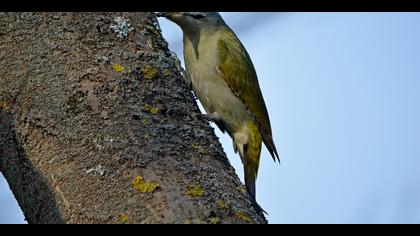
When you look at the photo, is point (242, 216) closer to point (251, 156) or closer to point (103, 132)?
point (103, 132)

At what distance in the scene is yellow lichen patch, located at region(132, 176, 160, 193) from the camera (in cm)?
192

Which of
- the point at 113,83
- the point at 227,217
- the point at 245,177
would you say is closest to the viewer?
the point at 227,217

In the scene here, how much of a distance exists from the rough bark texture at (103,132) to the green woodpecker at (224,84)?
70.6 inches

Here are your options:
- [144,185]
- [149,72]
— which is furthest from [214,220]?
[149,72]

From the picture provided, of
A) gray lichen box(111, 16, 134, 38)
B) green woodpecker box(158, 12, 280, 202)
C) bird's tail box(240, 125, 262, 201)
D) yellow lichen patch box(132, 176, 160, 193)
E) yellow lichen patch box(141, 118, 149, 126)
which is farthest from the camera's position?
green woodpecker box(158, 12, 280, 202)

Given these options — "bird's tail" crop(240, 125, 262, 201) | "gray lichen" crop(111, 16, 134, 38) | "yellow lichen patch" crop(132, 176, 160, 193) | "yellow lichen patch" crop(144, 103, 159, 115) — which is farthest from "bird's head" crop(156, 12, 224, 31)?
"yellow lichen patch" crop(132, 176, 160, 193)

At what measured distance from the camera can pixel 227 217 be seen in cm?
188

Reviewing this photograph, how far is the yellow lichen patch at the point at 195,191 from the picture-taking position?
1913mm

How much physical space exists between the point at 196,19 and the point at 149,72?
2132mm

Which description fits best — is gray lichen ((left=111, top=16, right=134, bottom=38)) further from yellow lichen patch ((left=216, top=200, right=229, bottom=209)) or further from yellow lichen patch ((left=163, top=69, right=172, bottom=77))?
yellow lichen patch ((left=216, top=200, right=229, bottom=209))
